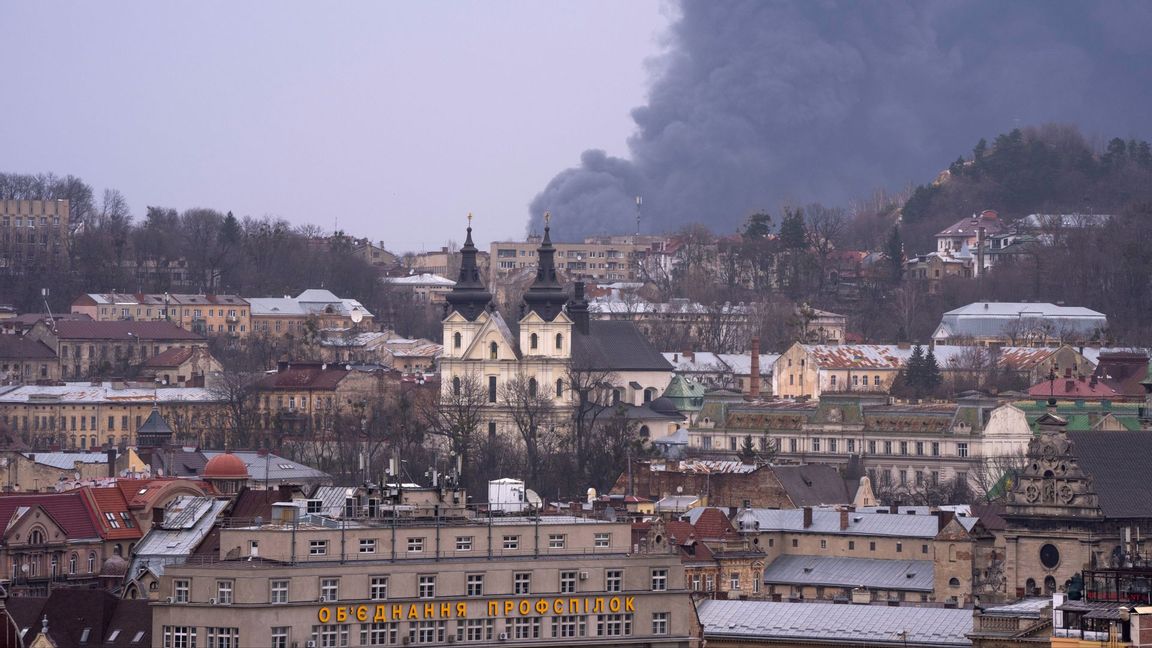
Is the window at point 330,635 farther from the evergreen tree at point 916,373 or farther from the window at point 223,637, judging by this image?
the evergreen tree at point 916,373

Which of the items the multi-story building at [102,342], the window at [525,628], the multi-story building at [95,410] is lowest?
the window at [525,628]

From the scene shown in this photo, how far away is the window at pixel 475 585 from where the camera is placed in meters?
74.8

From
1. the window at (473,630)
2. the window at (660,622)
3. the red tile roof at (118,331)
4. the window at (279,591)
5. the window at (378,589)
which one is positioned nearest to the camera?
the window at (279,591)

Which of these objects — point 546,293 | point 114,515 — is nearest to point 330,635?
point 114,515

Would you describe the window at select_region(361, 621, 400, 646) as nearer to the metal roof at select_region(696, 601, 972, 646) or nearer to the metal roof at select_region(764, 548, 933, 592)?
the metal roof at select_region(696, 601, 972, 646)

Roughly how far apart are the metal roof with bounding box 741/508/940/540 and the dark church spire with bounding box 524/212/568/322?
58.1 metres

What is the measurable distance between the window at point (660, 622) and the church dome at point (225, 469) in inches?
1249

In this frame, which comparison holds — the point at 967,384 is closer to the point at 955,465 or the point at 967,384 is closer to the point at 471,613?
the point at 955,465

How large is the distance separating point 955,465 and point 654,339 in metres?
57.6

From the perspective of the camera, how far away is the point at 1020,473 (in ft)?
334

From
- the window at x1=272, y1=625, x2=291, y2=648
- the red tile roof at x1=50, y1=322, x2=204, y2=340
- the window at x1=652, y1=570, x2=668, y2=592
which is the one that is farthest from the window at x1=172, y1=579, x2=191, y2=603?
the red tile roof at x1=50, y1=322, x2=204, y2=340

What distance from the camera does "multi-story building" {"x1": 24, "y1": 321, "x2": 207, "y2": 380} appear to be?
18775 cm

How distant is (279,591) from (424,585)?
3.90 m

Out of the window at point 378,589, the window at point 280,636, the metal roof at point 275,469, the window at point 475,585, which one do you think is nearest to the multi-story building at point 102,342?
the metal roof at point 275,469
